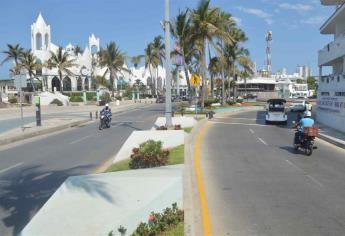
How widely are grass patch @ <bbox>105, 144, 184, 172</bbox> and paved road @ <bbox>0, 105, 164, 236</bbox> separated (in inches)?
35.2

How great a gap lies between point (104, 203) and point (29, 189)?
4.18 metres

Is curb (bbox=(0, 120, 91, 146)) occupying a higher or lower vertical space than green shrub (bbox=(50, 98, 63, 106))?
lower

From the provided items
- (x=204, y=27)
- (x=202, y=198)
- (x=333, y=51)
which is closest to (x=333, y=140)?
(x=333, y=51)

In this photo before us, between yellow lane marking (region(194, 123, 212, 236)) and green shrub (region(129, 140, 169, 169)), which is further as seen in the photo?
green shrub (region(129, 140, 169, 169))

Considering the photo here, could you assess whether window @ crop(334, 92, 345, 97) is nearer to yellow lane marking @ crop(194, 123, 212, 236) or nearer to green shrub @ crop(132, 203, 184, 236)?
yellow lane marking @ crop(194, 123, 212, 236)

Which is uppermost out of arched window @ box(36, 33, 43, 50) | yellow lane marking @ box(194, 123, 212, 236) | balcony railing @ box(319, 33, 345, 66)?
arched window @ box(36, 33, 43, 50)

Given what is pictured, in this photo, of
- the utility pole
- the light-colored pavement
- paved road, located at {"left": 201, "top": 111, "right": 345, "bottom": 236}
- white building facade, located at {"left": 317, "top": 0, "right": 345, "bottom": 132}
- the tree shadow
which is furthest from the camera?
white building facade, located at {"left": 317, "top": 0, "right": 345, "bottom": 132}

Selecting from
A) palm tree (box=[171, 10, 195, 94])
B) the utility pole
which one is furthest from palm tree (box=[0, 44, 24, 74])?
the utility pole

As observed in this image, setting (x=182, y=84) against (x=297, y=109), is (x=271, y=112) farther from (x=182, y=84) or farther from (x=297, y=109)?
(x=182, y=84)

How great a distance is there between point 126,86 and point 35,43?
1385 inches

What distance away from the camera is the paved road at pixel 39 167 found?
9.42 meters

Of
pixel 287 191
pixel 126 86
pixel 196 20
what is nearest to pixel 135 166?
pixel 287 191

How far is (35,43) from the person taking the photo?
99.2 meters

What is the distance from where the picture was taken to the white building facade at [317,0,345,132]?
28.1 metres
